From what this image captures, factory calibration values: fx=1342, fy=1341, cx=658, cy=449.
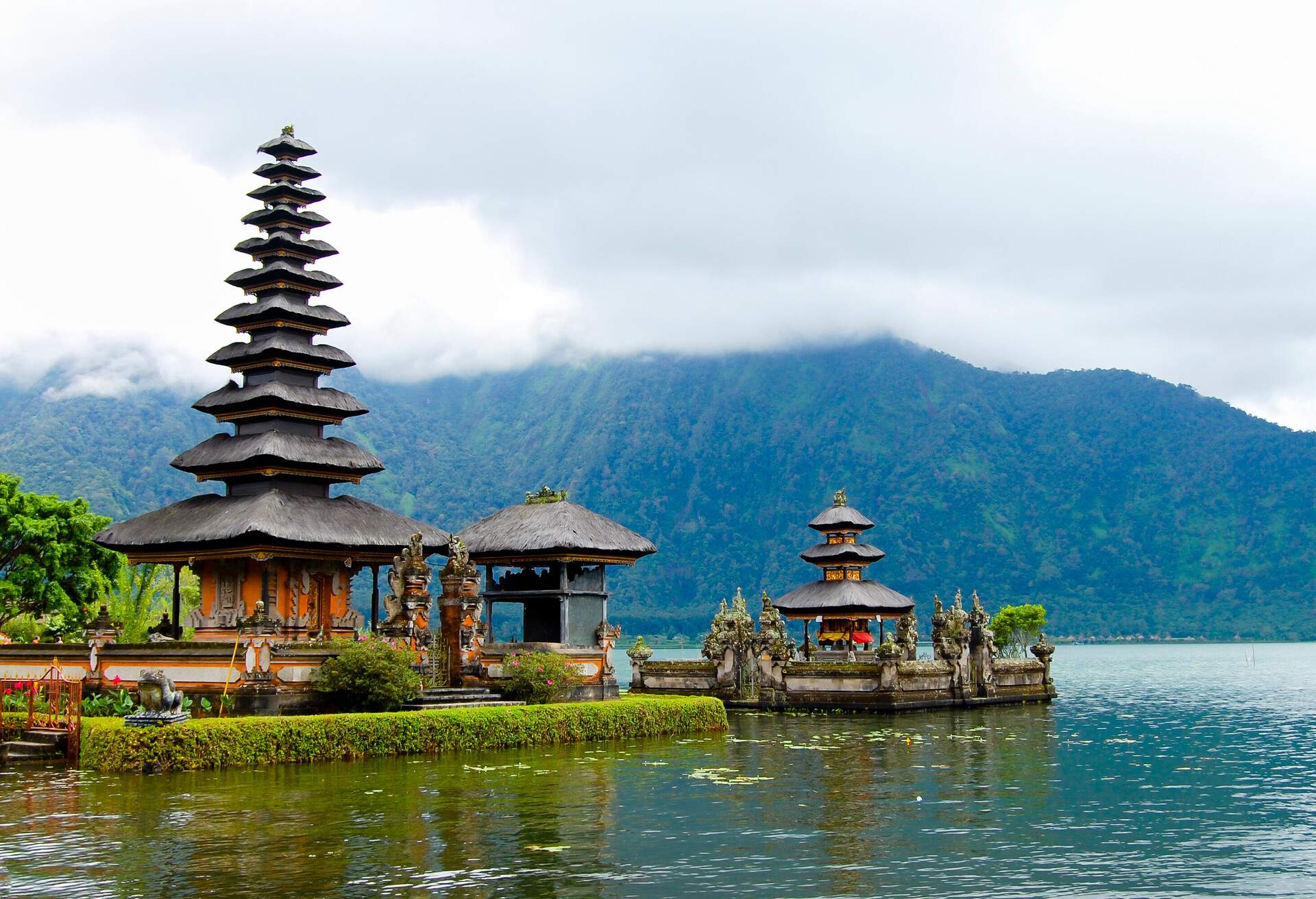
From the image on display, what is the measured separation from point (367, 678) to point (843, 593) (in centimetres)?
3571

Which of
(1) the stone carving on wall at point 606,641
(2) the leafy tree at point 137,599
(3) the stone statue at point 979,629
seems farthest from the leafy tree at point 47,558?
(3) the stone statue at point 979,629

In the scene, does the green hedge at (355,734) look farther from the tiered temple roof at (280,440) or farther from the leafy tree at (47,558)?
the leafy tree at (47,558)

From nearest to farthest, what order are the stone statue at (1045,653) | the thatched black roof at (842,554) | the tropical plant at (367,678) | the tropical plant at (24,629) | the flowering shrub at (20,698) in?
the flowering shrub at (20,698)
the tropical plant at (367,678)
the tropical plant at (24,629)
the stone statue at (1045,653)
the thatched black roof at (842,554)

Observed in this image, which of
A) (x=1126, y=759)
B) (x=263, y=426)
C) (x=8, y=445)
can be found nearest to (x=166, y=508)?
(x=263, y=426)

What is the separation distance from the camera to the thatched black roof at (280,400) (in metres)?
42.2

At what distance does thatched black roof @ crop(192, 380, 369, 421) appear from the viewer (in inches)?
1660

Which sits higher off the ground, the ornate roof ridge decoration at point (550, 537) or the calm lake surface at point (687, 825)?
the ornate roof ridge decoration at point (550, 537)

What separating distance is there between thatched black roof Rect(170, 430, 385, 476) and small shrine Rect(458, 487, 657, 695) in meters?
4.51

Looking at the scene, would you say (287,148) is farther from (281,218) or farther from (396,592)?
(396,592)

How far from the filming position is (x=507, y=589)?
145 feet

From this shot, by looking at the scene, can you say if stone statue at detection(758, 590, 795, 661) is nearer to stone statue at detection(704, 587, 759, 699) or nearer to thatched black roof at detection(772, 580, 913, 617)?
stone statue at detection(704, 587, 759, 699)

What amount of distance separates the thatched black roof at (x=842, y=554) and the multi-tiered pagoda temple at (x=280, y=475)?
27689 millimetres

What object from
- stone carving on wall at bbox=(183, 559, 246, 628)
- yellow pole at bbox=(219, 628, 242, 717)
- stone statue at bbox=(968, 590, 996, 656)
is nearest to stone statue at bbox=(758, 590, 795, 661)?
stone statue at bbox=(968, 590, 996, 656)

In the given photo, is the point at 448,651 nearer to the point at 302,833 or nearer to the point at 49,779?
the point at 49,779
